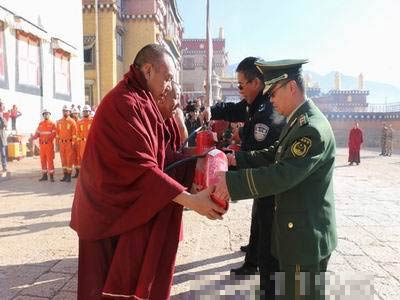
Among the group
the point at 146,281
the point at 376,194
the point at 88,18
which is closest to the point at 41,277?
the point at 146,281

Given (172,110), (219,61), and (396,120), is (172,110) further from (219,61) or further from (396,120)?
(219,61)

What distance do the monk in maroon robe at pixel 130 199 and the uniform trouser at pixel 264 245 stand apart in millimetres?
733

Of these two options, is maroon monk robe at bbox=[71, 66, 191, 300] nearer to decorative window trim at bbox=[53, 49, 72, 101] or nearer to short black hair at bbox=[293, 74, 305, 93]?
short black hair at bbox=[293, 74, 305, 93]

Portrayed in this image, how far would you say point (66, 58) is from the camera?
55.3ft

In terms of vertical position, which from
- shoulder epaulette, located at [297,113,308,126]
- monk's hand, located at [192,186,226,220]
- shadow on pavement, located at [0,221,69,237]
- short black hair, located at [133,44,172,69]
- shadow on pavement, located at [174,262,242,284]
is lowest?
shadow on pavement, located at [174,262,242,284]

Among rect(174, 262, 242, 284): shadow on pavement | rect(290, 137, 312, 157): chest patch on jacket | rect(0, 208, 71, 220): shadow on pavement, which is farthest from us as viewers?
rect(0, 208, 71, 220): shadow on pavement

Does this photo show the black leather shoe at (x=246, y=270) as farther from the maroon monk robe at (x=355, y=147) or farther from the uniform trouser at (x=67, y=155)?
the maroon monk robe at (x=355, y=147)

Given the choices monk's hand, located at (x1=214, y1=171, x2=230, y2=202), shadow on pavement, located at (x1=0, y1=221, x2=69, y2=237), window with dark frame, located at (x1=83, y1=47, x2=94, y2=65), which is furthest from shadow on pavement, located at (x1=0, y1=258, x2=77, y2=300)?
window with dark frame, located at (x1=83, y1=47, x2=94, y2=65)

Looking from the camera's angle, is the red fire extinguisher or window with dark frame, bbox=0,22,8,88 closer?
the red fire extinguisher

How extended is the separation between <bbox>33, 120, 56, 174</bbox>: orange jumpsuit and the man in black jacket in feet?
22.6

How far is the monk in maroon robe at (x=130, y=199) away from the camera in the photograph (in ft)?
6.34

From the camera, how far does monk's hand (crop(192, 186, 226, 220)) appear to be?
2018 mm

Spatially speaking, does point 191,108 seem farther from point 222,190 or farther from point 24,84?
point 24,84

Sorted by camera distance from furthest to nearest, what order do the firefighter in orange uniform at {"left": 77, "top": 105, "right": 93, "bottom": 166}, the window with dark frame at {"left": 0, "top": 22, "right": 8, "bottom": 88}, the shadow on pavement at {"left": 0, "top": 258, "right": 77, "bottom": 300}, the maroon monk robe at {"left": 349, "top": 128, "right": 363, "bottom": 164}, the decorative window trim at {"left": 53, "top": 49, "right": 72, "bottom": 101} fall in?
the decorative window trim at {"left": 53, "top": 49, "right": 72, "bottom": 101} < the maroon monk robe at {"left": 349, "top": 128, "right": 363, "bottom": 164} < the window with dark frame at {"left": 0, "top": 22, "right": 8, "bottom": 88} < the firefighter in orange uniform at {"left": 77, "top": 105, "right": 93, "bottom": 166} < the shadow on pavement at {"left": 0, "top": 258, "right": 77, "bottom": 300}
